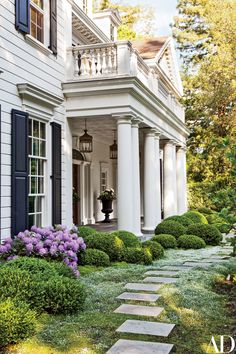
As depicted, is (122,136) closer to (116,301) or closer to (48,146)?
(48,146)

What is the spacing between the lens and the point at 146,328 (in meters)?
4.23

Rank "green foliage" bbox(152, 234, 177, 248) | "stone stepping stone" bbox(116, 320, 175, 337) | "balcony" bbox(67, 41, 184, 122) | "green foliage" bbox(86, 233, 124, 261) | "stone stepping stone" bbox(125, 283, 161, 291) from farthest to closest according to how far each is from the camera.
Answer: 1. "green foliage" bbox(152, 234, 177, 248)
2. "balcony" bbox(67, 41, 184, 122)
3. "green foliage" bbox(86, 233, 124, 261)
4. "stone stepping stone" bbox(125, 283, 161, 291)
5. "stone stepping stone" bbox(116, 320, 175, 337)

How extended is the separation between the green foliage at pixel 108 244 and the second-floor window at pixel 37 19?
183 inches

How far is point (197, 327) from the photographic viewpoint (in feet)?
14.1

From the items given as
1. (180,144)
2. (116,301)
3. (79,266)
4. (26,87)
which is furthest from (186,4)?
(116,301)

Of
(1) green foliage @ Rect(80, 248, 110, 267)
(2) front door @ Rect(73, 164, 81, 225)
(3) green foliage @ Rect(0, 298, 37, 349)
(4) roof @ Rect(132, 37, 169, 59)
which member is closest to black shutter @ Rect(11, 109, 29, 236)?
(1) green foliage @ Rect(80, 248, 110, 267)

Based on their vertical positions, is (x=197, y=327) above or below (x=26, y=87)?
below

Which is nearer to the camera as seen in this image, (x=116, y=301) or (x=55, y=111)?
(x=116, y=301)

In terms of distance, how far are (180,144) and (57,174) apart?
1021 centimetres

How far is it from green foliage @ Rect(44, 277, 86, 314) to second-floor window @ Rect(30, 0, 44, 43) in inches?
238

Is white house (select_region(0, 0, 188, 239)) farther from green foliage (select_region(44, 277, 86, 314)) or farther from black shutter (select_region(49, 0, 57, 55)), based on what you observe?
green foliage (select_region(44, 277, 86, 314))

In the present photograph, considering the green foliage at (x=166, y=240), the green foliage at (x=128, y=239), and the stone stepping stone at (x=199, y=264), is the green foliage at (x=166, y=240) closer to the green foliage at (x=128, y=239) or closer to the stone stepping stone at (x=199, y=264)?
the green foliage at (x=128, y=239)

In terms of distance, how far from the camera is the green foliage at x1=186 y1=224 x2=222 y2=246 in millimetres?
11330

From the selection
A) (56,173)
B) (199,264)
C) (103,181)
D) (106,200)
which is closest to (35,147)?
(56,173)
